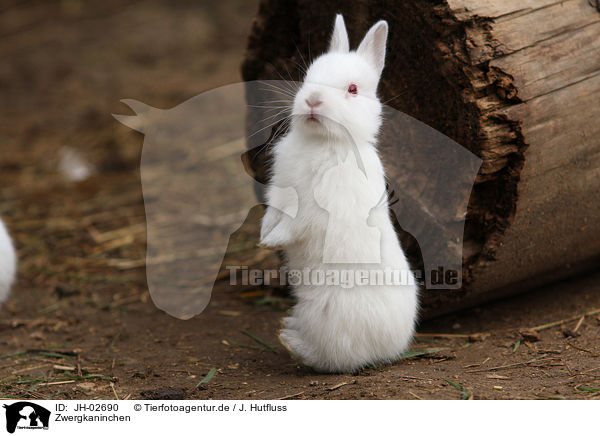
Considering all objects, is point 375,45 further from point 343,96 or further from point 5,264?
point 5,264

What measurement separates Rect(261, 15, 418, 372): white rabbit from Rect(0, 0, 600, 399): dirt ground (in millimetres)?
180

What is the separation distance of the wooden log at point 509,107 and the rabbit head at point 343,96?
1.23 feet

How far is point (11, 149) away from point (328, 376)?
20.9ft

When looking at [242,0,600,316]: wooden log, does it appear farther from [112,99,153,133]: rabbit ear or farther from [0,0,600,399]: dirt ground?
[112,99,153,133]: rabbit ear

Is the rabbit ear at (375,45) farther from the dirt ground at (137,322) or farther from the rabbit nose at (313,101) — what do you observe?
the dirt ground at (137,322)

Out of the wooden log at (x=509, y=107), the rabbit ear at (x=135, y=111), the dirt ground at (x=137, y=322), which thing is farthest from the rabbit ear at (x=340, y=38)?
the dirt ground at (x=137, y=322)

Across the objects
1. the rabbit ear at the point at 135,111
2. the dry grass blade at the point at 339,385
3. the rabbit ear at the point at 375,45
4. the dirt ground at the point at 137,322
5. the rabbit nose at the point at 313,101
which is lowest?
the dry grass blade at the point at 339,385

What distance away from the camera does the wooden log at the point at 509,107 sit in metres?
3.26

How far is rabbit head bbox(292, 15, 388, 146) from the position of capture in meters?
3.02

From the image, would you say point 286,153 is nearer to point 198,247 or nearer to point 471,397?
point 471,397

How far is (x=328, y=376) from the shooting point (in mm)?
3205

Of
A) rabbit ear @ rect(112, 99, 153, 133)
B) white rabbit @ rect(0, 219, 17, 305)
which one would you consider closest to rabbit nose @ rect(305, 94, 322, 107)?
rabbit ear @ rect(112, 99, 153, 133)
